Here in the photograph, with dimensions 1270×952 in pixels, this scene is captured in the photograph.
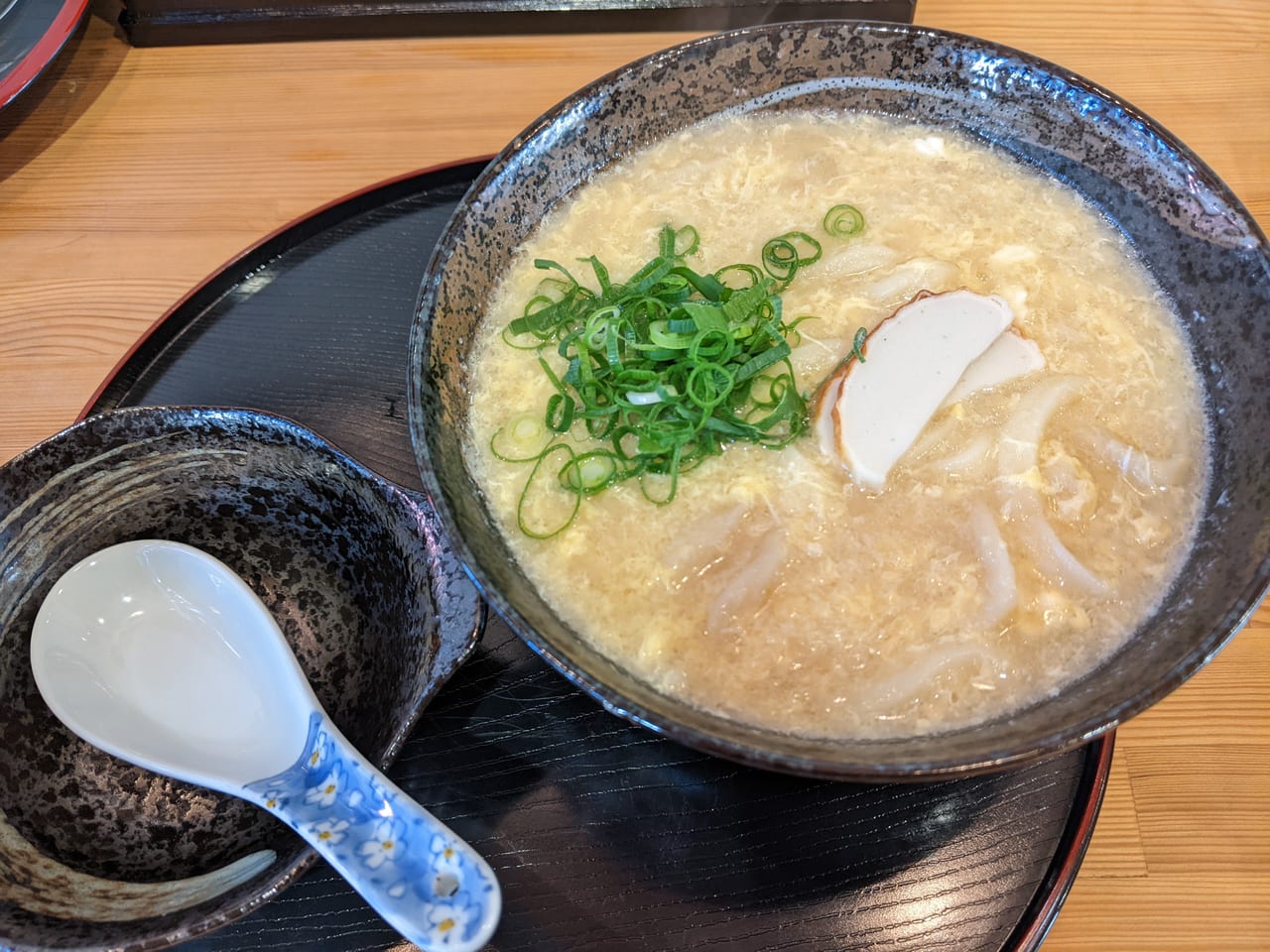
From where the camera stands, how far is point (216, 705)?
52.9 inches

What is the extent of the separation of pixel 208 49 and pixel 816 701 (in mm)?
2365

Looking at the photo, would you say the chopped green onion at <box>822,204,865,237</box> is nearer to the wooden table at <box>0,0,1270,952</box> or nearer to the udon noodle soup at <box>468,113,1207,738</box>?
the udon noodle soup at <box>468,113,1207,738</box>

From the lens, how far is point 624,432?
141 cm

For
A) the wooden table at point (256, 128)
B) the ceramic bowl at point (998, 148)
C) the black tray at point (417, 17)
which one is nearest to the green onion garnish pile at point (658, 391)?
the ceramic bowl at point (998, 148)

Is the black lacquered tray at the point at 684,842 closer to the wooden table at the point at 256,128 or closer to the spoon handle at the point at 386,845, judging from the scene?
the spoon handle at the point at 386,845

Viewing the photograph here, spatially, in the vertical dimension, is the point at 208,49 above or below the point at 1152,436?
above

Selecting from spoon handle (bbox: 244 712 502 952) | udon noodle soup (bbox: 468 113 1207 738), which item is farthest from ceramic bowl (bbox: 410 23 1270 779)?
spoon handle (bbox: 244 712 502 952)

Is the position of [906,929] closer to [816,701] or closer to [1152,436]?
[816,701]

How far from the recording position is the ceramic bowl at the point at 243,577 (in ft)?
3.73

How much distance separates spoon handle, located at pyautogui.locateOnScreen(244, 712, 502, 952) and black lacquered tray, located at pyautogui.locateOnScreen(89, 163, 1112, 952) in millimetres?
176

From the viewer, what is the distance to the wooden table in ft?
6.70

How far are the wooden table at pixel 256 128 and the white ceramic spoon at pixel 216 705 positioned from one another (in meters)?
0.70

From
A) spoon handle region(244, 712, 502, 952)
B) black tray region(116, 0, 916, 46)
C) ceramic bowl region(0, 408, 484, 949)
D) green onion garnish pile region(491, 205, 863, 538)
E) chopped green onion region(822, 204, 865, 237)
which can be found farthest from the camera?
black tray region(116, 0, 916, 46)

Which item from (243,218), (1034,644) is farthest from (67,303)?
(1034,644)
